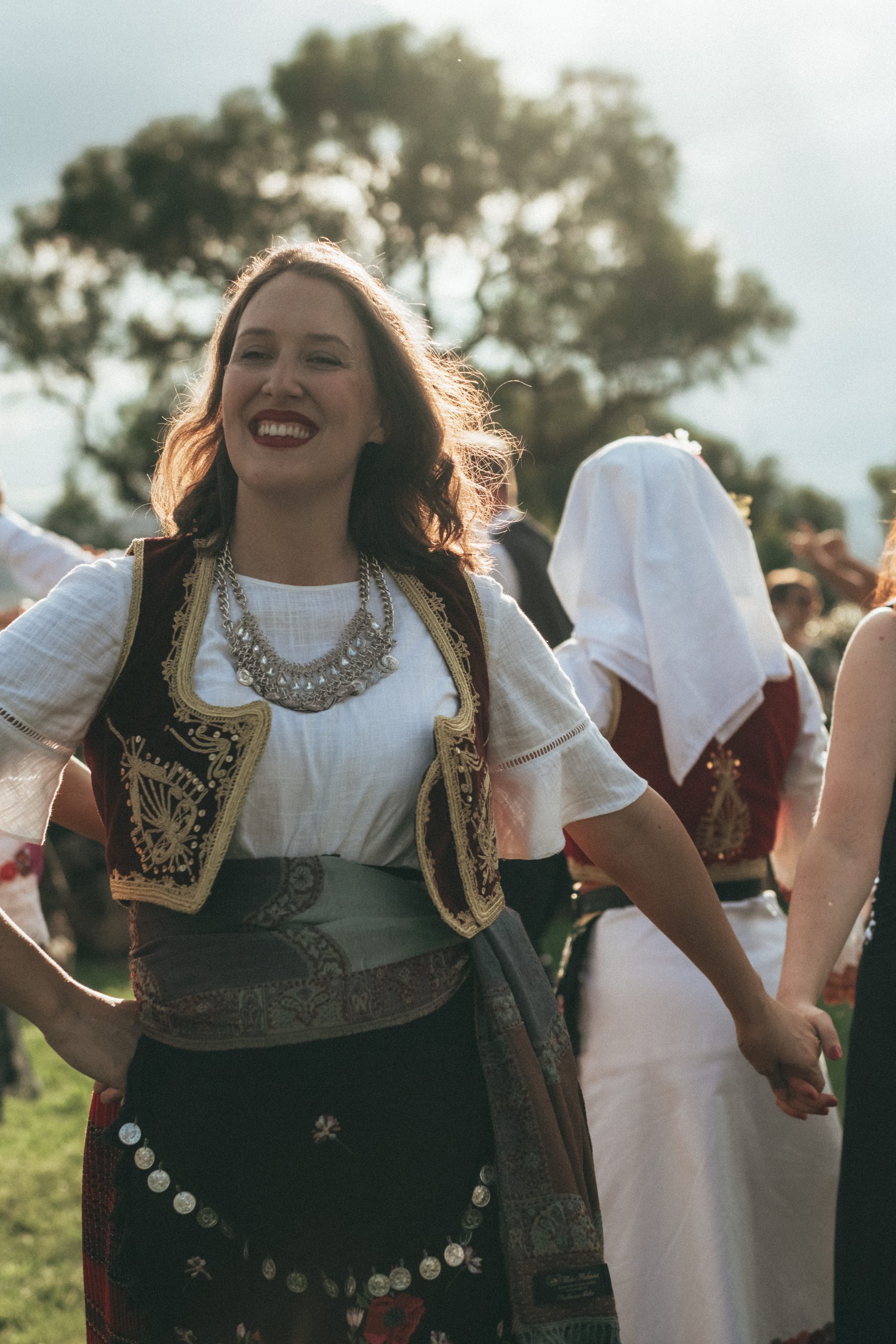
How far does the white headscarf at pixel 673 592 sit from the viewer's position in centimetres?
292

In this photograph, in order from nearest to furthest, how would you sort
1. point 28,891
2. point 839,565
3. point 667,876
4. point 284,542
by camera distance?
point 284,542 → point 667,876 → point 28,891 → point 839,565

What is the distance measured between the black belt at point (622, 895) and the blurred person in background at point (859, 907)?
1.81 ft

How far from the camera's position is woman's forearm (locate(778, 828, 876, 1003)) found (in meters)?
2.37

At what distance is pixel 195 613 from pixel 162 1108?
0.67 metres

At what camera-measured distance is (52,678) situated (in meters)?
1.83

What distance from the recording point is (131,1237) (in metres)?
1.82

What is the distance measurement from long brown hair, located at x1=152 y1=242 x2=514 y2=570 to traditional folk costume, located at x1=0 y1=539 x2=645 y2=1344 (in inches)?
9.2

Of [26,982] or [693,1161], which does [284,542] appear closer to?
[26,982]

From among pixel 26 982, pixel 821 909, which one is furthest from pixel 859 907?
pixel 26 982

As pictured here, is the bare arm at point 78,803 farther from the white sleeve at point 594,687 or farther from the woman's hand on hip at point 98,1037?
the white sleeve at point 594,687

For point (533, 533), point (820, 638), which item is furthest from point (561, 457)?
point (533, 533)

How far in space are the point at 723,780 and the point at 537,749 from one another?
0.93 m

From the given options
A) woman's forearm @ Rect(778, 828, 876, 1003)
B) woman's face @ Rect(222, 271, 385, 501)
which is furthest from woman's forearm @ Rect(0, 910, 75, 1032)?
woman's forearm @ Rect(778, 828, 876, 1003)

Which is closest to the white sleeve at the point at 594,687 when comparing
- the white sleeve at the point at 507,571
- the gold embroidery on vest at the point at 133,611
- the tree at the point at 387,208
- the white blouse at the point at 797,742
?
the white blouse at the point at 797,742
